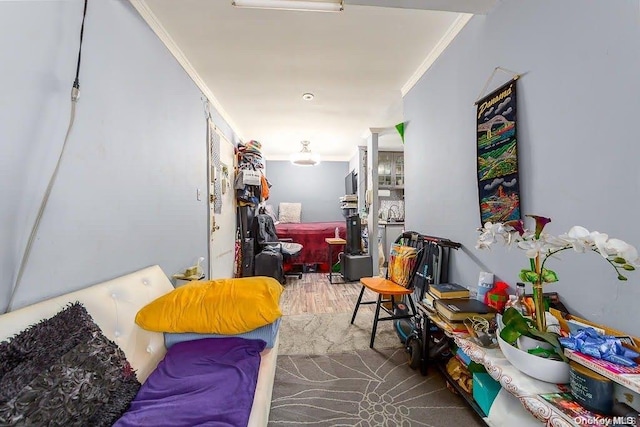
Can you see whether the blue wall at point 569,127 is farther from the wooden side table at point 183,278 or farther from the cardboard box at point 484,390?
the wooden side table at point 183,278

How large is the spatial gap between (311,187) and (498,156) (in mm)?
5450

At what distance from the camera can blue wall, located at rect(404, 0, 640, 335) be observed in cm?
93

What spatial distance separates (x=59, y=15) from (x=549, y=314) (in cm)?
231

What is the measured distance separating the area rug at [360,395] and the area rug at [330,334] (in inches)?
5.3

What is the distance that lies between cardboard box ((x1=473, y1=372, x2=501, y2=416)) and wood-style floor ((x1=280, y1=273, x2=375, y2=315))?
172cm

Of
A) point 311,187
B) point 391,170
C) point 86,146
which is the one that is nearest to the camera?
point 86,146

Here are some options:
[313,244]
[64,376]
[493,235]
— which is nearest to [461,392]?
[493,235]

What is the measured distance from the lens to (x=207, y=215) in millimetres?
2914

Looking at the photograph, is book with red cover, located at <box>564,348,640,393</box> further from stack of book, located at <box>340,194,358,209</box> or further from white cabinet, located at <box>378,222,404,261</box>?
stack of book, located at <box>340,194,358,209</box>

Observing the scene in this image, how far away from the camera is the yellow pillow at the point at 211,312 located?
4.33 ft

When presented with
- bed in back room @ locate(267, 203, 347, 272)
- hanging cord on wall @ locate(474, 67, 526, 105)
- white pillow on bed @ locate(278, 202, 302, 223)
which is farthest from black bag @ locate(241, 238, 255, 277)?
hanging cord on wall @ locate(474, 67, 526, 105)

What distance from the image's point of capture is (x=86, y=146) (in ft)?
4.06

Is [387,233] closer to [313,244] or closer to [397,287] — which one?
[313,244]

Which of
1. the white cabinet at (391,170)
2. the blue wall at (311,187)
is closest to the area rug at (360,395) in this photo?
the white cabinet at (391,170)
